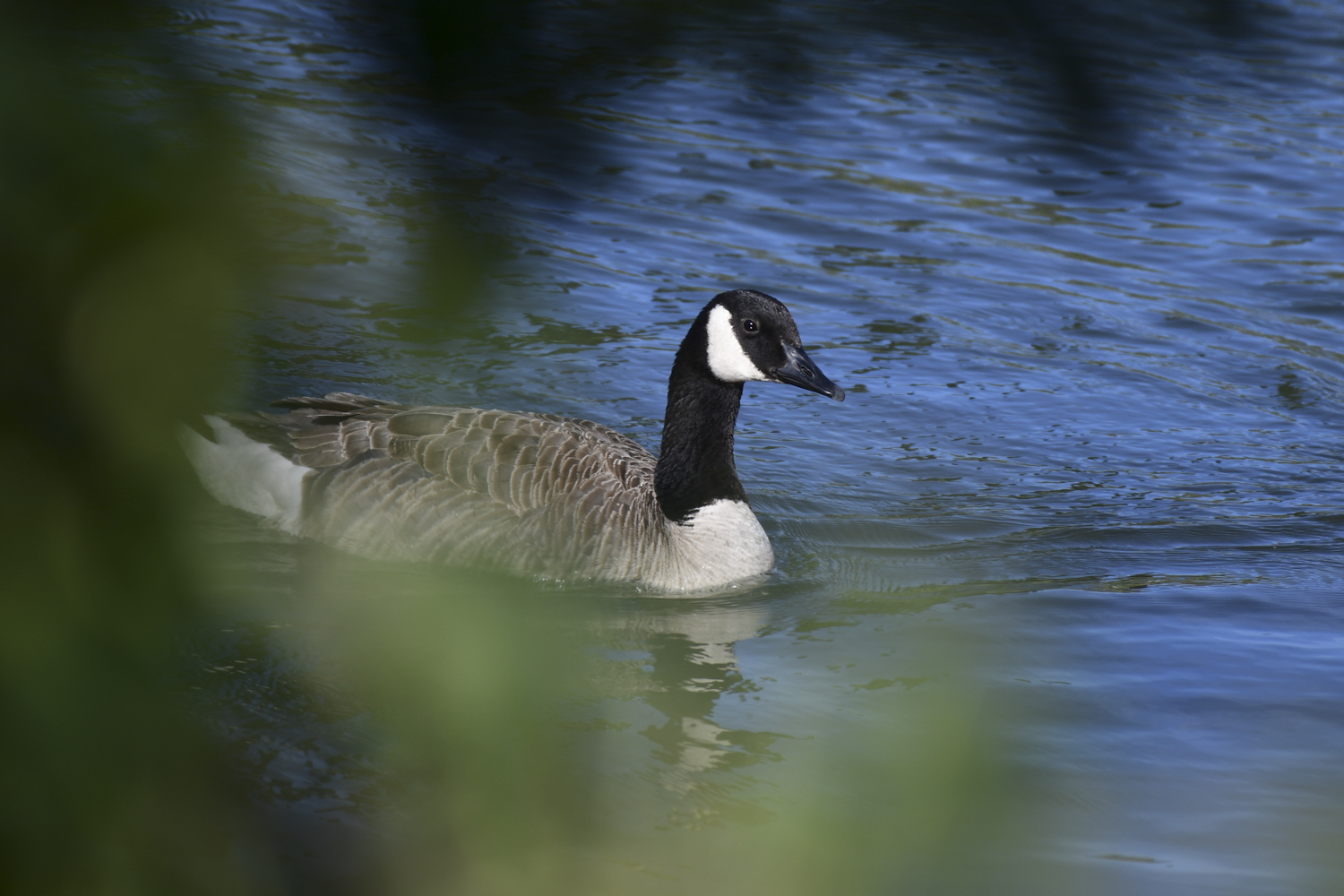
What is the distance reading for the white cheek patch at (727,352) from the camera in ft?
26.1

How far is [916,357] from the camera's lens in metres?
11.8

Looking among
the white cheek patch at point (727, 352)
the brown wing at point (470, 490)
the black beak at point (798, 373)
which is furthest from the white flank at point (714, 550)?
the black beak at point (798, 373)

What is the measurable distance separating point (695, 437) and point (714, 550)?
2.18 feet

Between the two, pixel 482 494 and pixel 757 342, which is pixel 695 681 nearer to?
pixel 482 494

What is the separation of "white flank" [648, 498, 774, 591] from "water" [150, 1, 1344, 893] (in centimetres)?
22

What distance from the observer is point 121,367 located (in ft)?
4.07

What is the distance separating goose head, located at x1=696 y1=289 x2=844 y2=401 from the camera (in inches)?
308

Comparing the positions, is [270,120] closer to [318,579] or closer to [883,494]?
[318,579]

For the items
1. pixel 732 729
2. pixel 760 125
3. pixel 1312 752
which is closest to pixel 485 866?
pixel 760 125

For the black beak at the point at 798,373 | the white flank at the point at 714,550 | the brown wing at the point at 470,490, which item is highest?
the black beak at the point at 798,373

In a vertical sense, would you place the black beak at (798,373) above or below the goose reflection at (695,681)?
above

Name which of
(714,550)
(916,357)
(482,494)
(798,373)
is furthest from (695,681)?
(916,357)

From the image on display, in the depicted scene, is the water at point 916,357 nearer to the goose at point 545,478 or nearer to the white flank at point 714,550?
the white flank at point 714,550

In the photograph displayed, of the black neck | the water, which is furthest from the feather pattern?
the water
